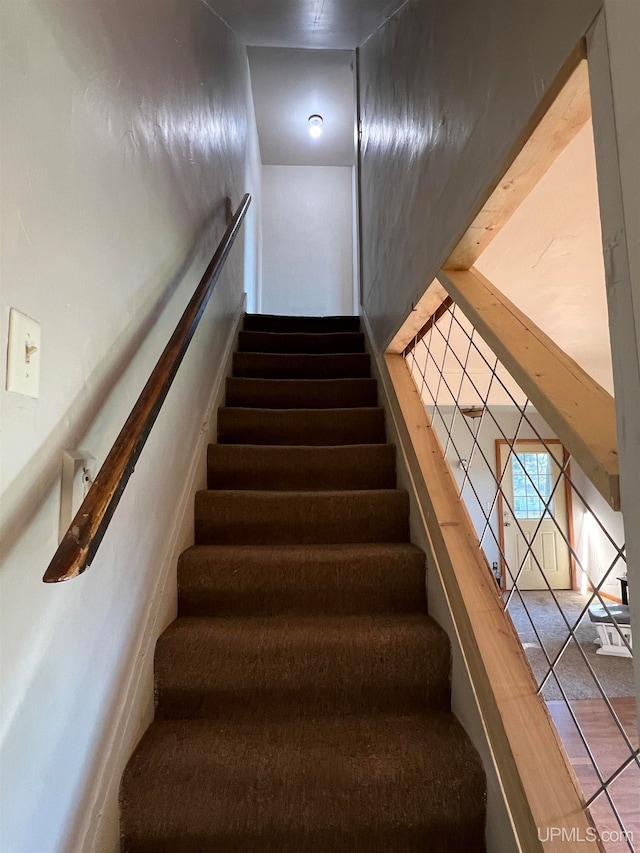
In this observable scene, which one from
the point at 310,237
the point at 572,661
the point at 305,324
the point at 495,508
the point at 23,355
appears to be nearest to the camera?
the point at 23,355

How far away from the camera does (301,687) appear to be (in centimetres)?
124

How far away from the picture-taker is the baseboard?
930 millimetres

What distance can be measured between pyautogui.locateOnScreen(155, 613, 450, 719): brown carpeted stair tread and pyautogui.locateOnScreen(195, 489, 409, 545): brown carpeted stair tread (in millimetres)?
426

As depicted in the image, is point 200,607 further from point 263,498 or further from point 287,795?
point 287,795

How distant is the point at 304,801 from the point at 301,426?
1.43 m

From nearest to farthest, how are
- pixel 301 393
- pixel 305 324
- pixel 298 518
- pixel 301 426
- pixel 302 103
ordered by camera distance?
pixel 298 518, pixel 301 426, pixel 301 393, pixel 305 324, pixel 302 103

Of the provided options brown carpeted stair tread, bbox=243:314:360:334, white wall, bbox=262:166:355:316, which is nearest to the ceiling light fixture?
white wall, bbox=262:166:355:316

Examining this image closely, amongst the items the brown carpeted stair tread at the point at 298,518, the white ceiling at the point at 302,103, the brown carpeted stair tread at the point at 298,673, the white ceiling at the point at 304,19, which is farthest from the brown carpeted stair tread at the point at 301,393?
the white ceiling at the point at 302,103

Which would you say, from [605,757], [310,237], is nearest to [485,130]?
[605,757]

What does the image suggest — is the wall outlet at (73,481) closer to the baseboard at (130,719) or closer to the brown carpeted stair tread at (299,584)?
the baseboard at (130,719)

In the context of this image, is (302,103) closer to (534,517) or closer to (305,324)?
(305,324)

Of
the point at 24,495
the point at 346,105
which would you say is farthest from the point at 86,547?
the point at 346,105
